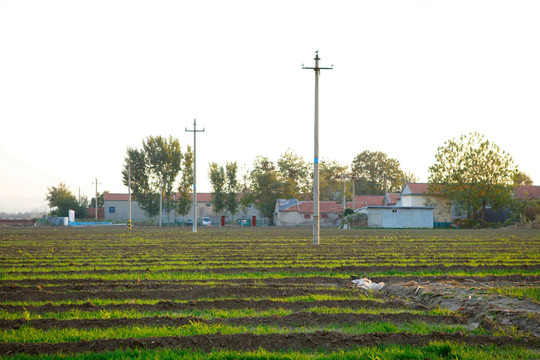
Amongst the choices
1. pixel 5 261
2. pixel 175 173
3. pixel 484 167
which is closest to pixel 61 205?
pixel 175 173

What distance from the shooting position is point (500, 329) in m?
8.48

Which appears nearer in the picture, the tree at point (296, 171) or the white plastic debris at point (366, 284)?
the white plastic debris at point (366, 284)

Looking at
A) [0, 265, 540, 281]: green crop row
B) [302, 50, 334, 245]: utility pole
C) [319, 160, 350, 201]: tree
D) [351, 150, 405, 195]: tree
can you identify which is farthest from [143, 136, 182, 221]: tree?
[0, 265, 540, 281]: green crop row

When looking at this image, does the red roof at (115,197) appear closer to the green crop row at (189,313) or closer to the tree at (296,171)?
the tree at (296,171)

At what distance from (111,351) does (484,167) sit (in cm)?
7431

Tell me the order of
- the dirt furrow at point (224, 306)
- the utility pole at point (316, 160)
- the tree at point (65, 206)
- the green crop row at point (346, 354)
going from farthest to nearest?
the tree at point (65, 206), the utility pole at point (316, 160), the dirt furrow at point (224, 306), the green crop row at point (346, 354)

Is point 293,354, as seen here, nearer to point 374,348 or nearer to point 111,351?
point 374,348

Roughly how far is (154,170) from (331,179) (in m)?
41.5

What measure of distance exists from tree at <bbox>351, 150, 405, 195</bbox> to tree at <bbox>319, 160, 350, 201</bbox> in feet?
34.3

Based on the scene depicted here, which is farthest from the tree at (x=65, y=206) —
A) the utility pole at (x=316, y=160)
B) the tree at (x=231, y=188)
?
the utility pole at (x=316, y=160)

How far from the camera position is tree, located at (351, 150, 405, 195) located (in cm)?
12812

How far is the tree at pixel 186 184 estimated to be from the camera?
95812mm

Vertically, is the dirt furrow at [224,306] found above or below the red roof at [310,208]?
below

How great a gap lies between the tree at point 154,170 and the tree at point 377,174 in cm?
5016
